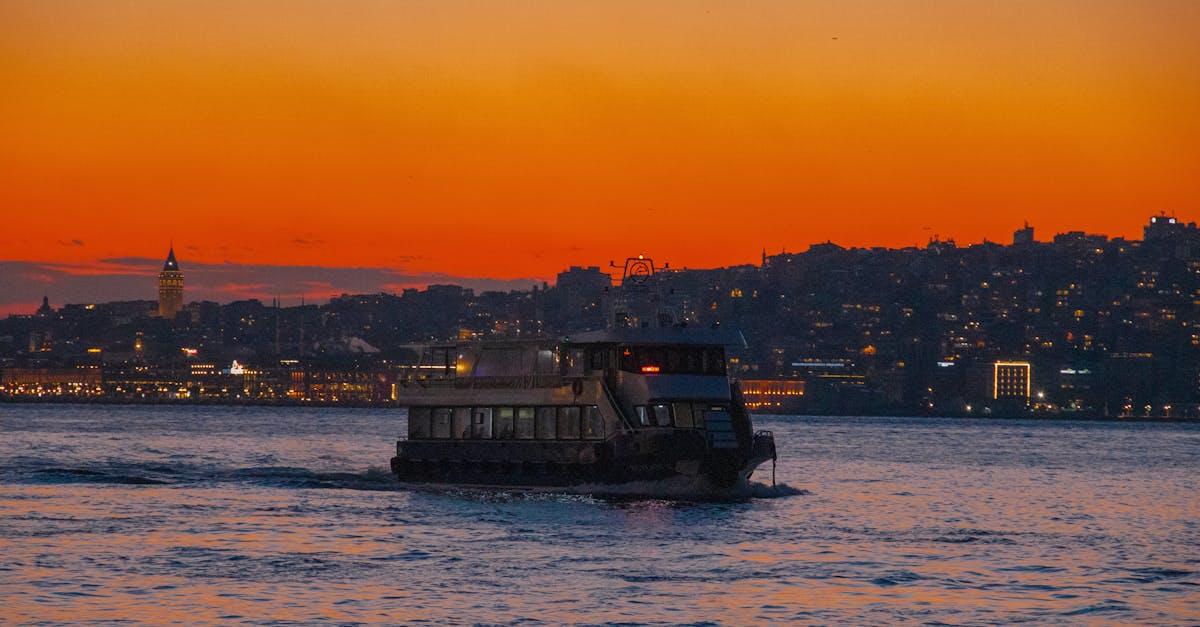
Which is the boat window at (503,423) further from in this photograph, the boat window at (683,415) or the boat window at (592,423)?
the boat window at (683,415)

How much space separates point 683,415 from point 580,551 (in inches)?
460

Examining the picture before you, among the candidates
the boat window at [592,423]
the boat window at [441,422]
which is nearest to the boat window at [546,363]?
the boat window at [592,423]

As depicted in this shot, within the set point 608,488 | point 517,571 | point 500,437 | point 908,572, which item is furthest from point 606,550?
point 500,437

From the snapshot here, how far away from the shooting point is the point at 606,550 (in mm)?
37656

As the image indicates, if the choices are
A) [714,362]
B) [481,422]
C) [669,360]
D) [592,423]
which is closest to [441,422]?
[481,422]

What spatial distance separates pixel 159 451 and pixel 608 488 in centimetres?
4692

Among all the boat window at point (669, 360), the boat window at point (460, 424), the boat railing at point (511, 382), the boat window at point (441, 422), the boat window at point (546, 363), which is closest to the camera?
the boat window at point (669, 360)

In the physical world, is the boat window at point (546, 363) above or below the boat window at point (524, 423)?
above

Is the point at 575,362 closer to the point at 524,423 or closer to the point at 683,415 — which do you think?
the point at 524,423

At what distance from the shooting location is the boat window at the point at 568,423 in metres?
48.9

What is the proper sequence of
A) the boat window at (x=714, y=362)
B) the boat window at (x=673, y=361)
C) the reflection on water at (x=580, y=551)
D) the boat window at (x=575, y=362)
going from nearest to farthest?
the reflection on water at (x=580, y=551), the boat window at (x=673, y=361), the boat window at (x=714, y=362), the boat window at (x=575, y=362)

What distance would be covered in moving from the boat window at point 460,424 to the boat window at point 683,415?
23.4ft

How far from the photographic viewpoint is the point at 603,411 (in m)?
47.9

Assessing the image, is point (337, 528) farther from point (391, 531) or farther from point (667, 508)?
point (667, 508)
